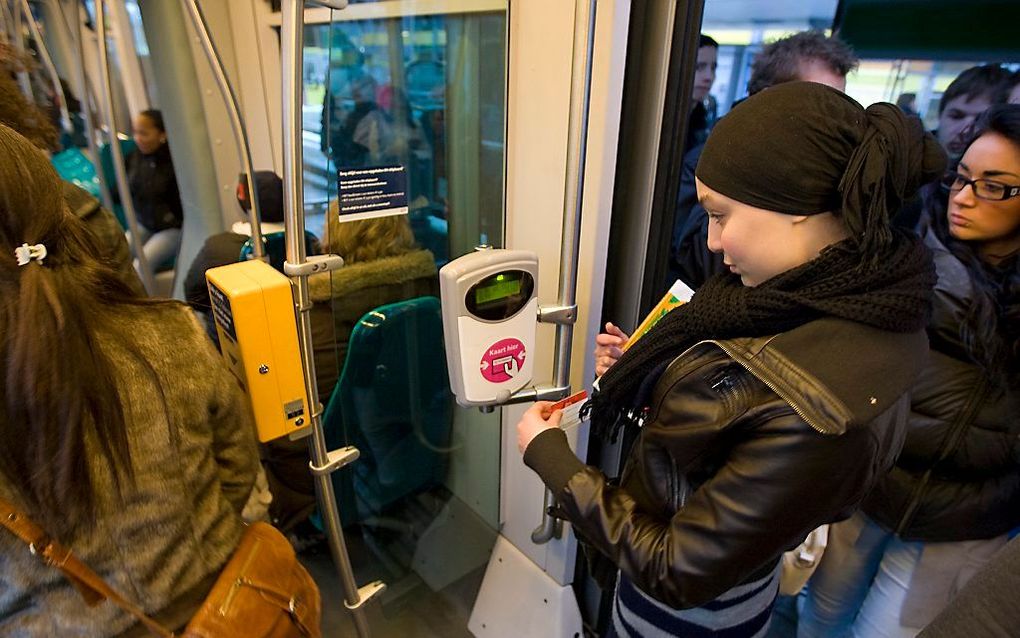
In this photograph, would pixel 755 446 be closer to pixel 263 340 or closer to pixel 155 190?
pixel 263 340

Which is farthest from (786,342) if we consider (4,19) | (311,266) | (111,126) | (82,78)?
(4,19)

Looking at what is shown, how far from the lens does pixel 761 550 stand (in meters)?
0.74

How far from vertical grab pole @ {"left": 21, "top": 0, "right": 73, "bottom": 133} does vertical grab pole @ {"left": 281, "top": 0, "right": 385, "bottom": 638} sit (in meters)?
1.55

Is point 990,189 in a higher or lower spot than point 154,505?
higher

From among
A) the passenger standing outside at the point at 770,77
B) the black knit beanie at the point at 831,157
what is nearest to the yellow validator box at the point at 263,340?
the black knit beanie at the point at 831,157

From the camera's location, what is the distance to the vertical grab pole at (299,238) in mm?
928

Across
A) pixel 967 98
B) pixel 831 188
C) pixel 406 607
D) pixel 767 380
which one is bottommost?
pixel 406 607

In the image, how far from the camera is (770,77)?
1604 millimetres

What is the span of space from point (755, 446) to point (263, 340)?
34.4 inches

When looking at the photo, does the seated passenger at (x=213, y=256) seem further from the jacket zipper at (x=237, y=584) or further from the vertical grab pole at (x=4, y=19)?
the vertical grab pole at (x=4, y=19)

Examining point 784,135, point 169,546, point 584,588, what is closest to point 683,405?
point 784,135

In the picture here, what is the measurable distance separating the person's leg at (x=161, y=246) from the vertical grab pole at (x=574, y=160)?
263 centimetres

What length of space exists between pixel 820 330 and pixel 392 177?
961 millimetres

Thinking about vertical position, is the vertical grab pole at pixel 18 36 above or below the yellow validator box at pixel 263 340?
above
